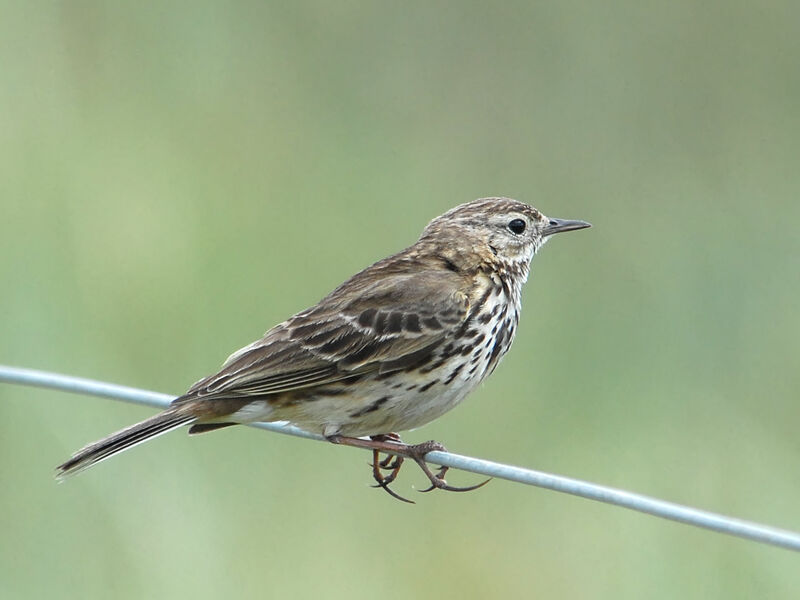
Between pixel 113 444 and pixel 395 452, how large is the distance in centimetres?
120

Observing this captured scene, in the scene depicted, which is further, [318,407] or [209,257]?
[209,257]

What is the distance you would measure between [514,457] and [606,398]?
0.59m

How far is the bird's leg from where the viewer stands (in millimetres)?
5914

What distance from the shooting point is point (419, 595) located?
7.48 meters

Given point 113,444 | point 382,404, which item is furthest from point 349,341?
point 113,444

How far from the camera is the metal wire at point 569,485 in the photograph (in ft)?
13.1

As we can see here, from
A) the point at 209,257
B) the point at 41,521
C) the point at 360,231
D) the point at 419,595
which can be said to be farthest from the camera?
the point at 360,231

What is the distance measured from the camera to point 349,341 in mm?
6188

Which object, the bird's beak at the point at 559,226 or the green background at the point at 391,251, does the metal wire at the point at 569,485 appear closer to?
the green background at the point at 391,251

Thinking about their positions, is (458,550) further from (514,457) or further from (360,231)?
(360,231)

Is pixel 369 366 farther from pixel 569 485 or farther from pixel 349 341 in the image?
pixel 569 485

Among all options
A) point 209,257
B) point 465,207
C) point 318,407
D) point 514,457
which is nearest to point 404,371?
point 318,407

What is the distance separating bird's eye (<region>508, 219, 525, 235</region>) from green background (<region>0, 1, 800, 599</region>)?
1.14 meters

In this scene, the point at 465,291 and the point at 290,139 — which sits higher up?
the point at 290,139
